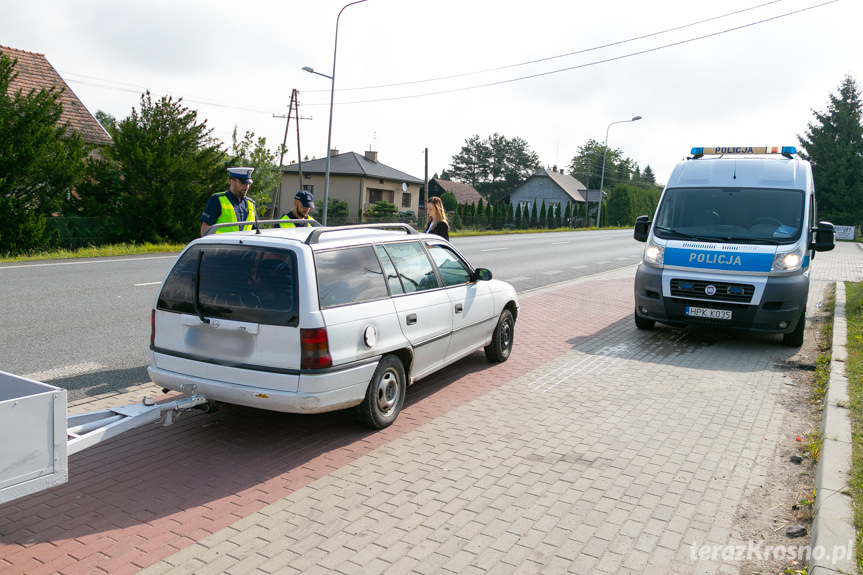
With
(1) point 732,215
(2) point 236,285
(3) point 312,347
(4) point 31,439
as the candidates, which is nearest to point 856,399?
(1) point 732,215

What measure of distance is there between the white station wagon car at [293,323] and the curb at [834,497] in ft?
9.87

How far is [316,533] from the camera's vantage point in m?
3.63

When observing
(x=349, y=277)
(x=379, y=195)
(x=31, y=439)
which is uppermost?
(x=379, y=195)

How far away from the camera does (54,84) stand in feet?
89.3

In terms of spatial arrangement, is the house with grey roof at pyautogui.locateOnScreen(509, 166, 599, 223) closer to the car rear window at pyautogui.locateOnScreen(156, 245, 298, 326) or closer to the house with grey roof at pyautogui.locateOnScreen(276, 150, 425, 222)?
the house with grey roof at pyautogui.locateOnScreen(276, 150, 425, 222)

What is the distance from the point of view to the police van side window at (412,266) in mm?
5629

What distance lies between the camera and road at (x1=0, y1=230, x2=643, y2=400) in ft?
21.2

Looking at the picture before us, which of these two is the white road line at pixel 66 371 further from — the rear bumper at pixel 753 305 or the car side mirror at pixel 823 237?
the car side mirror at pixel 823 237

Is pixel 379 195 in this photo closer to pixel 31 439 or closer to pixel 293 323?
pixel 293 323

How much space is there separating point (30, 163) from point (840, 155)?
5944 centimetres

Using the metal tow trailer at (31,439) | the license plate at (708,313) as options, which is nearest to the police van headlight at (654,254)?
the license plate at (708,313)

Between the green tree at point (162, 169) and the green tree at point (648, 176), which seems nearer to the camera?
the green tree at point (162, 169)

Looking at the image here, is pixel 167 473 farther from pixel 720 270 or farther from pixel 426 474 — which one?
pixel 720 270

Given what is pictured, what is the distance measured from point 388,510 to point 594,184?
112 m
